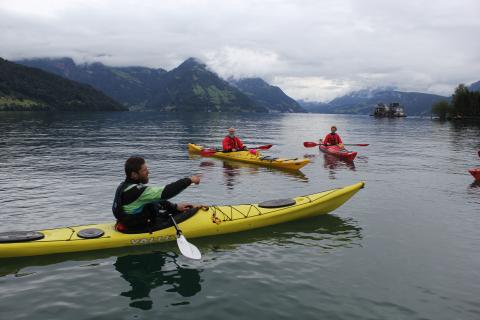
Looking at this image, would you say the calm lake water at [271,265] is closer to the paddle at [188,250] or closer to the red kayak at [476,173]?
the paddle at [188,250]

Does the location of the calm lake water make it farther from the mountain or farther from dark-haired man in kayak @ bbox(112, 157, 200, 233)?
the mountain

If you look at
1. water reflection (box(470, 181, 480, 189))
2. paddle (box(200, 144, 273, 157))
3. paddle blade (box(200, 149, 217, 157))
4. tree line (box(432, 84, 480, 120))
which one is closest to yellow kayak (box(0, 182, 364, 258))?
water reflection (box(470, 181, 480, 189))

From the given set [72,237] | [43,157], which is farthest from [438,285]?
[43,157]

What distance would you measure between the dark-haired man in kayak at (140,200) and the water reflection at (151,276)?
816mm

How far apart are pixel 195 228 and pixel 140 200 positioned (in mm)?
2136

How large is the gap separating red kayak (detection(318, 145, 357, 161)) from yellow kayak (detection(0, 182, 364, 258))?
14242 mm

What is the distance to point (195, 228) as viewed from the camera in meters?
11.4

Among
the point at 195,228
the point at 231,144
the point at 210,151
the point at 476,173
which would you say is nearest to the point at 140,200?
the point at 195,228

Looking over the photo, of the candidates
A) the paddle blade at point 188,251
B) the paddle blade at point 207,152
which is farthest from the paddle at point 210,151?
the paddle blade at point 188,251

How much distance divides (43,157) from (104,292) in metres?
21.6

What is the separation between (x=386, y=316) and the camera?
7473 millimetres

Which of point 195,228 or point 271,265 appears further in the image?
point 195,228

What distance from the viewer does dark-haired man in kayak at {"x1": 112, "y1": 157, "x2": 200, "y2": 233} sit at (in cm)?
955

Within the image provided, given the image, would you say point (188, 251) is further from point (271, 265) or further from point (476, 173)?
point (476, 173)
